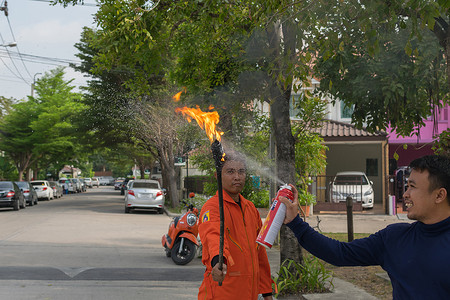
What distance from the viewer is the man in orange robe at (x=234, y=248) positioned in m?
3.61

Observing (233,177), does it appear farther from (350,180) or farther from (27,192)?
(27,192)

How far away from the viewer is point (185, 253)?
1055 centimetres

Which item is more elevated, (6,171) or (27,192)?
(6,171)

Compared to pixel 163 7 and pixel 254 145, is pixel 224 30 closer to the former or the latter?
pixel 163 7

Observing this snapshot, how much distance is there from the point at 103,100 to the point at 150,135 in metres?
4.77

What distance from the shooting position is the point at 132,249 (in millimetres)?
12742

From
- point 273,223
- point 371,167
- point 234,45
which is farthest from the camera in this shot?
point 371,167

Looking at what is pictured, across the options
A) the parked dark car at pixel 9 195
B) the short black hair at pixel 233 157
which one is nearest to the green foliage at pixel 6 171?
the parked dark car at pixel 9 195

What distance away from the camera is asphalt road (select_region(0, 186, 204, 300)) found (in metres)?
7.95

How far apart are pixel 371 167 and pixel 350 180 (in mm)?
6862

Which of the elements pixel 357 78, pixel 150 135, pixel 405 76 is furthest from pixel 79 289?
pixel 150 135

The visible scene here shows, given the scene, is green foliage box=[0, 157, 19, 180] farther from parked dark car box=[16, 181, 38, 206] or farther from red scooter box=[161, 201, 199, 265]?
red scooter box=[161, 201, 199, 265]

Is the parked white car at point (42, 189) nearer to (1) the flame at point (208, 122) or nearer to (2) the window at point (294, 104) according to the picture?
(2) the window at point (294, 104)

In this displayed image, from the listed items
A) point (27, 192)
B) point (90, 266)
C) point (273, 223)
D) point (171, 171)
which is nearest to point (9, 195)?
point (27, 192)
